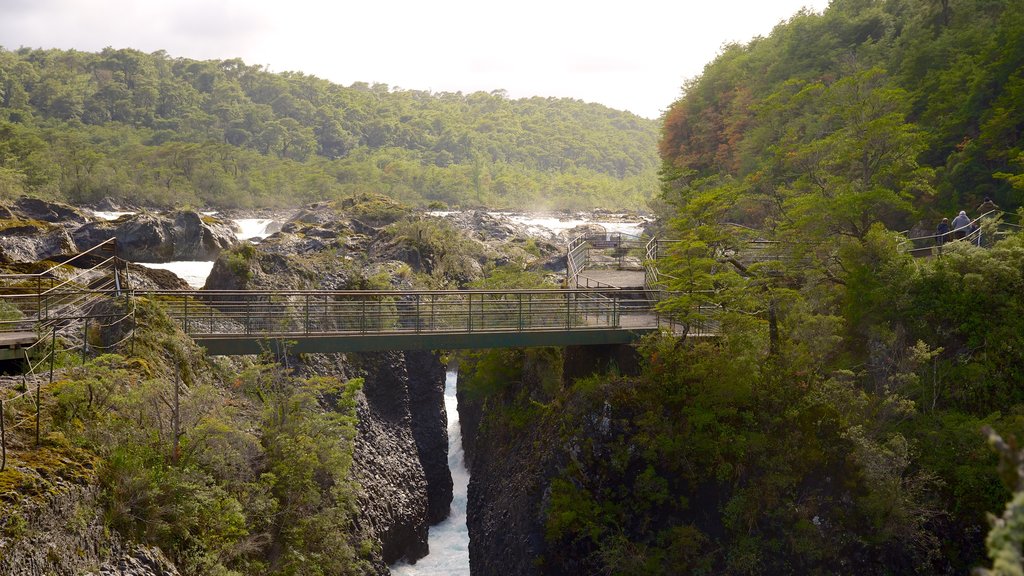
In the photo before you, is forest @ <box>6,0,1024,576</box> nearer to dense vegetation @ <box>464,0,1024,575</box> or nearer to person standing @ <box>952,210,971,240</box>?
Answer: dense vegetation @ <box>464,0,1024,575</box>

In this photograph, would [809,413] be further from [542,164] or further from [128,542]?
[542,164]

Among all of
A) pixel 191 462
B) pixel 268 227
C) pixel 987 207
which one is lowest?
pixel 191 462

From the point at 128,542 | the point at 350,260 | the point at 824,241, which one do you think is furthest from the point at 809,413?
the point at 350,260

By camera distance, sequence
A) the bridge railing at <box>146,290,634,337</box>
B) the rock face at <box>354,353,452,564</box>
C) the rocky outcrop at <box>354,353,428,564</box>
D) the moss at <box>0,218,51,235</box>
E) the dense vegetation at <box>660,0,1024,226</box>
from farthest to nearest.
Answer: the moss at <box>0,218,51,235</box> → the dense vegetation at <box>660,0,1024,226</box> → the rock face at <box>354,353,452,564</box> → the rocky outcrop at <box>354,353,428,564</box> → the bridge railing at <box>146,290,634,337</box>

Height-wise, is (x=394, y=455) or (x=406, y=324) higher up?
(x=406, y=324)

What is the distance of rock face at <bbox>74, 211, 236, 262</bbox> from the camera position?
47281 millimetres

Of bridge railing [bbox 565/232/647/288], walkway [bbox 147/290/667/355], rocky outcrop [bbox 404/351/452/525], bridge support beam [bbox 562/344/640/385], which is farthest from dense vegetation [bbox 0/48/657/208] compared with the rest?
bridge support beam [bbox 562/344/640/385]

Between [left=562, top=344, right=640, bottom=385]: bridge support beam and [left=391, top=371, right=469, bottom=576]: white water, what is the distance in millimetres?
8593

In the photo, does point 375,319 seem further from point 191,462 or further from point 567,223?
point 567,223

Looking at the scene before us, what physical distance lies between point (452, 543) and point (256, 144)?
124m

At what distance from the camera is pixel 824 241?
2528 centimetres

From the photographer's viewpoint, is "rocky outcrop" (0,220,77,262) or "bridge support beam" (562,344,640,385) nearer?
"bridge support beam" (562,344,640,385)

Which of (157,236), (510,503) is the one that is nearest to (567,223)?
(157,236)

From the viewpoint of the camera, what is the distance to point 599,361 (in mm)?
24062
